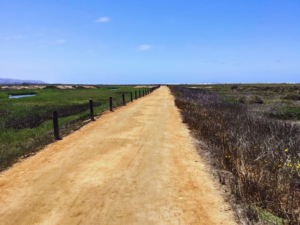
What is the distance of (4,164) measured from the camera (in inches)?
269

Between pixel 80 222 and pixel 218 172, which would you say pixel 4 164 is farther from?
pixel 218 172

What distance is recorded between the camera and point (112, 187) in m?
5.22

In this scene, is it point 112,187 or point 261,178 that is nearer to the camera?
point 261,178

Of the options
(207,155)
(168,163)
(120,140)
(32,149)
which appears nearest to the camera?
(168,163)

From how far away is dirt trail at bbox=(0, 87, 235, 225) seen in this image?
412 centimetres

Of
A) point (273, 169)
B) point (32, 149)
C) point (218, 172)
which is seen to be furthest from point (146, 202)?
point (32, 149)

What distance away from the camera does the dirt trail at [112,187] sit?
4.12 meters

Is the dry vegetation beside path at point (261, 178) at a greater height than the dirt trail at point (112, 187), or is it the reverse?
the dry vegetation beside path at point (261, 178)

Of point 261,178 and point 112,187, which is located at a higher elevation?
point 261,178

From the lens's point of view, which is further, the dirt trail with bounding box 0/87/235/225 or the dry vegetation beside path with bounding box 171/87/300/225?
the dirt trail with bounding box 0/87/235/225

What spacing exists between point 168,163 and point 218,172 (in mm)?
1404

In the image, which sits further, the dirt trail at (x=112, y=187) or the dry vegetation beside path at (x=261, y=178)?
the dirt trail at (x=112, y=187)

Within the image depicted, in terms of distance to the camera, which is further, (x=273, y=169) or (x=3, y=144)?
(x=3, y=144)

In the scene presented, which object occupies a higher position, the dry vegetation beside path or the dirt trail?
the dry vegetation beside path
